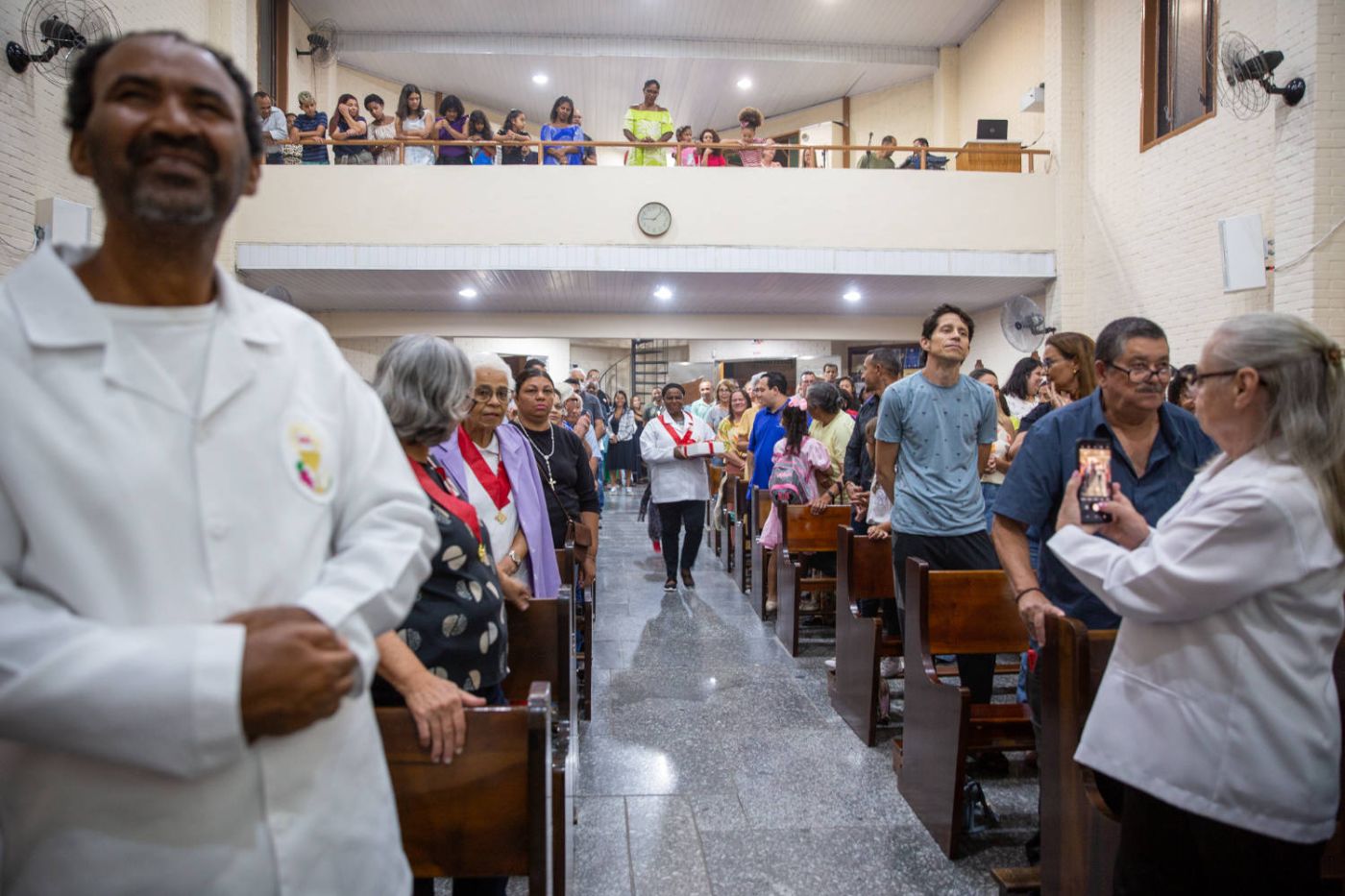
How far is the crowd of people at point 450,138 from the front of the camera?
9516mm

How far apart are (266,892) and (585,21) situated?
42.6 ft

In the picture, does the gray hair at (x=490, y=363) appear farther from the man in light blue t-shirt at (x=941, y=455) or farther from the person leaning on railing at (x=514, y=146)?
the person leaning on railing at (x=514, y=146)

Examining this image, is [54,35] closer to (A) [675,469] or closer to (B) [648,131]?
(A) [675,469]

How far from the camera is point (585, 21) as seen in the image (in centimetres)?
1202

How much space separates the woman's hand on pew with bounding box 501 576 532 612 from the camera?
2359mm

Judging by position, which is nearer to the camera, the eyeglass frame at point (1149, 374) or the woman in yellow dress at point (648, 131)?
the eyeglass frame at point (1149, 374)

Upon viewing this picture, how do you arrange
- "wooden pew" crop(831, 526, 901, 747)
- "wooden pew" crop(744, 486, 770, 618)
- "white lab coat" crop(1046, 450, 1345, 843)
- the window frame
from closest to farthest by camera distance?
"white lab coat" crop(1046, 450, 1345, 843)
"wooden pew" crop(831, 526, 901, 747)
"wooden pew" crop(744, 486, 770, 618)
the window frame

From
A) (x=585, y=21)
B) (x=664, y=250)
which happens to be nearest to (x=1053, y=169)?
(x=664, y=250)

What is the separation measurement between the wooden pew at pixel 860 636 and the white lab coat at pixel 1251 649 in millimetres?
2017

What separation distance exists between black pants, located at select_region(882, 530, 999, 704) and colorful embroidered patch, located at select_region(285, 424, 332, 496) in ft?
8.50

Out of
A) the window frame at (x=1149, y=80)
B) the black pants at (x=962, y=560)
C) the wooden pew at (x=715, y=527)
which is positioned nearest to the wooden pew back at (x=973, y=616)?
the black pants at (x=962, y=560)

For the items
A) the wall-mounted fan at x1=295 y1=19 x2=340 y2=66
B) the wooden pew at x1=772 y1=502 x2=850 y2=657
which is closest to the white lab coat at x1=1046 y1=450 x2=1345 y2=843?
the wooden pew at x1=772 y1=502 x2=850 y2=657

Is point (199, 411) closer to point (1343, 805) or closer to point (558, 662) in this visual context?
point (558, 662)

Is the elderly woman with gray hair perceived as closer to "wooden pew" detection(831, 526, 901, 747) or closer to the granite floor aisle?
the granite floor aisle
